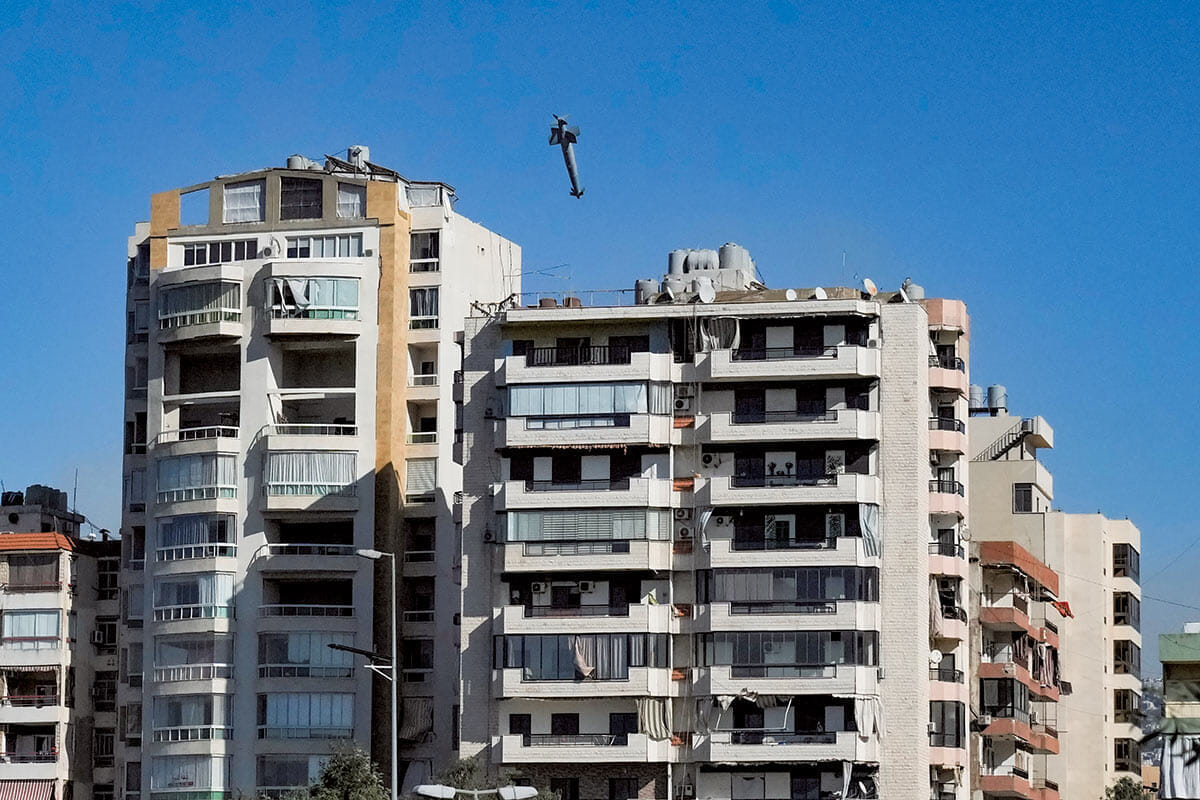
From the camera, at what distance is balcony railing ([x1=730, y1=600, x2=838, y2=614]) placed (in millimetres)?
96625

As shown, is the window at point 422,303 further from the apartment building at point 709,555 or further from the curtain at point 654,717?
the curtain at point 654,717

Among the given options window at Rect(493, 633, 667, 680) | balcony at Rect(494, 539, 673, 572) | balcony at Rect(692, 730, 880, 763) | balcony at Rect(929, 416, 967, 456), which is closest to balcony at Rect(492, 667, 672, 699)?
window at Rect(493, 633, 667, 680)

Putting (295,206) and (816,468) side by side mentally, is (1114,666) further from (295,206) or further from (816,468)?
(295,206)

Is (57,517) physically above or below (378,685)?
above

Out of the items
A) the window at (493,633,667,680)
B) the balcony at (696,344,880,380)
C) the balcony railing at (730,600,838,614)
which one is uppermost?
the balcony at (696,344,880,380)

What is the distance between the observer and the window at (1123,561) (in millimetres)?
131500

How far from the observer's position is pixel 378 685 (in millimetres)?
105250

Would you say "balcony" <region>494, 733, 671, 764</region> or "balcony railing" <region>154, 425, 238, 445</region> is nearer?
"balcony" <region>494, 733, 671, 764</region>

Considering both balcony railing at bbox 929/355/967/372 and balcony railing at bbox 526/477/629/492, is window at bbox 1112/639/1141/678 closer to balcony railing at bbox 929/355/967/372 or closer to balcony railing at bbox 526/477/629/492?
balcony railing at bbox 929/355/967/372

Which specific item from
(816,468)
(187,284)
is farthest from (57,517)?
(816,468)

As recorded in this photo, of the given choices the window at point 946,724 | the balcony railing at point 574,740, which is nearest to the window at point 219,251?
the balcony railing at point 574,740

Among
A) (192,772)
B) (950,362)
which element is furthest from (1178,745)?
(192,772)

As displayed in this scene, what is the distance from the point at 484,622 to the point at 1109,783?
128 feet

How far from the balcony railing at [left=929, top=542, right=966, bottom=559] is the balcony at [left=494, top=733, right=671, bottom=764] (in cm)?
1262
